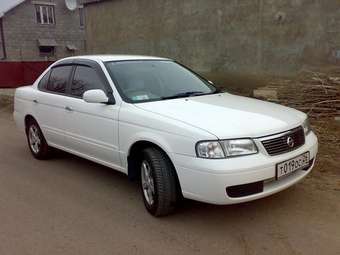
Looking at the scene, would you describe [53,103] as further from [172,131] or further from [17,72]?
[17,72]

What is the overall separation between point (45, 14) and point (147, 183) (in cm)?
3548

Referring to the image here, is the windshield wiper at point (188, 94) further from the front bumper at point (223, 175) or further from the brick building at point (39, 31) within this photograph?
the brick building at point (39, 31)

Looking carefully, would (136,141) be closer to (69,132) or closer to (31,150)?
(69,132)

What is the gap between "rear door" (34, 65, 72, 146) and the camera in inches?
209

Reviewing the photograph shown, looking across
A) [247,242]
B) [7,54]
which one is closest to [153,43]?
[247,242]

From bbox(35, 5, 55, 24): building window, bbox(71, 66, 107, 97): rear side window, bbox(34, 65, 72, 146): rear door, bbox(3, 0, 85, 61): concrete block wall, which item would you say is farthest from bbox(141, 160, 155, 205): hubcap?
bbox(35, 5, 55, 24): building window

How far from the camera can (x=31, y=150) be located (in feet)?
20.6

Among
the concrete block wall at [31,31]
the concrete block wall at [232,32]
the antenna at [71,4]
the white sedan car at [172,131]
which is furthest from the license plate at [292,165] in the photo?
the antenna at [71,4]

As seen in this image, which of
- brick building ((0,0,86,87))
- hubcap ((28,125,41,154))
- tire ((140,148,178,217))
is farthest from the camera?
A: brick building ((0,0,86,87))

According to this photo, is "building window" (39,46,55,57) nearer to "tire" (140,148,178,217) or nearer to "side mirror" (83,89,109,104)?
"side mirror" (83,89,109,104)

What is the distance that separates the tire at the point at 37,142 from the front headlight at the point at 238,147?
11.3 feet

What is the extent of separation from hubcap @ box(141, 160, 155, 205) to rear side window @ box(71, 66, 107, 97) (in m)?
1.13

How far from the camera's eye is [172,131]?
12.0 feet

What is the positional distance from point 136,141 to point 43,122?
2.28 m
